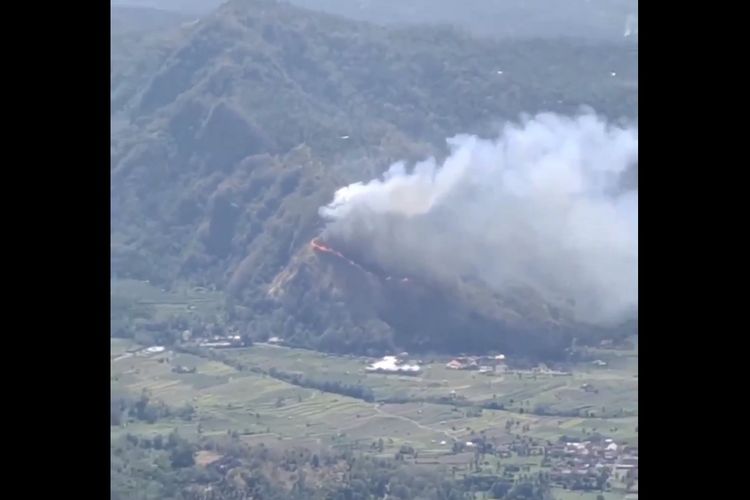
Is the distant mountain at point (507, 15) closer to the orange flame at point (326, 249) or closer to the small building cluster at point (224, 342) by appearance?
the orange flame at point (326, 249)

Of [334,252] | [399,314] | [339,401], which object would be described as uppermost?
[334,252]

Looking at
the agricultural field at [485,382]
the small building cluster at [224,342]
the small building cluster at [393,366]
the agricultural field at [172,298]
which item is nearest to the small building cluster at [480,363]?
the agricultural field at [485,382]

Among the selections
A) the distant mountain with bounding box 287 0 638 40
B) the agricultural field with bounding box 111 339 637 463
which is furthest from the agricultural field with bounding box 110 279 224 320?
the distant mountain with bounding box 287 0 638 40

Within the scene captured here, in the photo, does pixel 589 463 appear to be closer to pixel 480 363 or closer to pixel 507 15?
pixel 480 363

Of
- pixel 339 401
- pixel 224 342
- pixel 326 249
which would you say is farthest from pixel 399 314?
pixel 224 342

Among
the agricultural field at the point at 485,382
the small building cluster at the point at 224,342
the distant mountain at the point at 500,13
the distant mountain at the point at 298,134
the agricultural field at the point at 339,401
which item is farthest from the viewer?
the distant mountain at the point at 500,13

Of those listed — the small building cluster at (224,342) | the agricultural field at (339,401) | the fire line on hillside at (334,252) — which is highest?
the fire line on hillside at (334,252)

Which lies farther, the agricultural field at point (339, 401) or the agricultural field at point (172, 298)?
the agricultural field at point (172, 298)

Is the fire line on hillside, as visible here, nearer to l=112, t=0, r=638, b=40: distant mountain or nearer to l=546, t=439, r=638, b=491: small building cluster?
l=112, t=0, r=638, b=40: distant mountain
